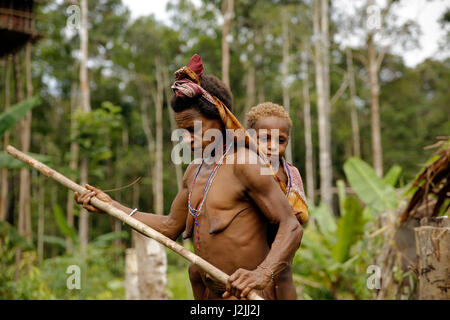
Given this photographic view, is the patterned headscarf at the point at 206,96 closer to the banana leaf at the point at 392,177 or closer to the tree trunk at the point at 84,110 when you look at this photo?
the banana leaf at the point at 392,177

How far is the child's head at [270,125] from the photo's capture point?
2252mm

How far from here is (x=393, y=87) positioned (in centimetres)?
2680

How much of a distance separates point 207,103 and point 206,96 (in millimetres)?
33

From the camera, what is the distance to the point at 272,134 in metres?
2.26

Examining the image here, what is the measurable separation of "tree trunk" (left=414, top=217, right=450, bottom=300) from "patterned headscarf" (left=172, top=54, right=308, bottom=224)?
1.27m

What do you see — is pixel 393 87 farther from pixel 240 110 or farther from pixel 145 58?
pixel 145 58

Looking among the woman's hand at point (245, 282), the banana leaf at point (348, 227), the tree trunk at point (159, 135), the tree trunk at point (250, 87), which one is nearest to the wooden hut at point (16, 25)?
the banana leaf at point (348, 227)

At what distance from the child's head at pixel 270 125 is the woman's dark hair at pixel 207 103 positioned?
0.60 ft

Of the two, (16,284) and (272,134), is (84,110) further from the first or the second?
(272,134)

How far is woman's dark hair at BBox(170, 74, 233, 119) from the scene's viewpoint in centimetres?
204

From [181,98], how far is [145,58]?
2334 cm

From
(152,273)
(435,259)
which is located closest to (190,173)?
(435,259)

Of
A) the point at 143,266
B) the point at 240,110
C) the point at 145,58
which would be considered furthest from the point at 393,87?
the point at 143,266
